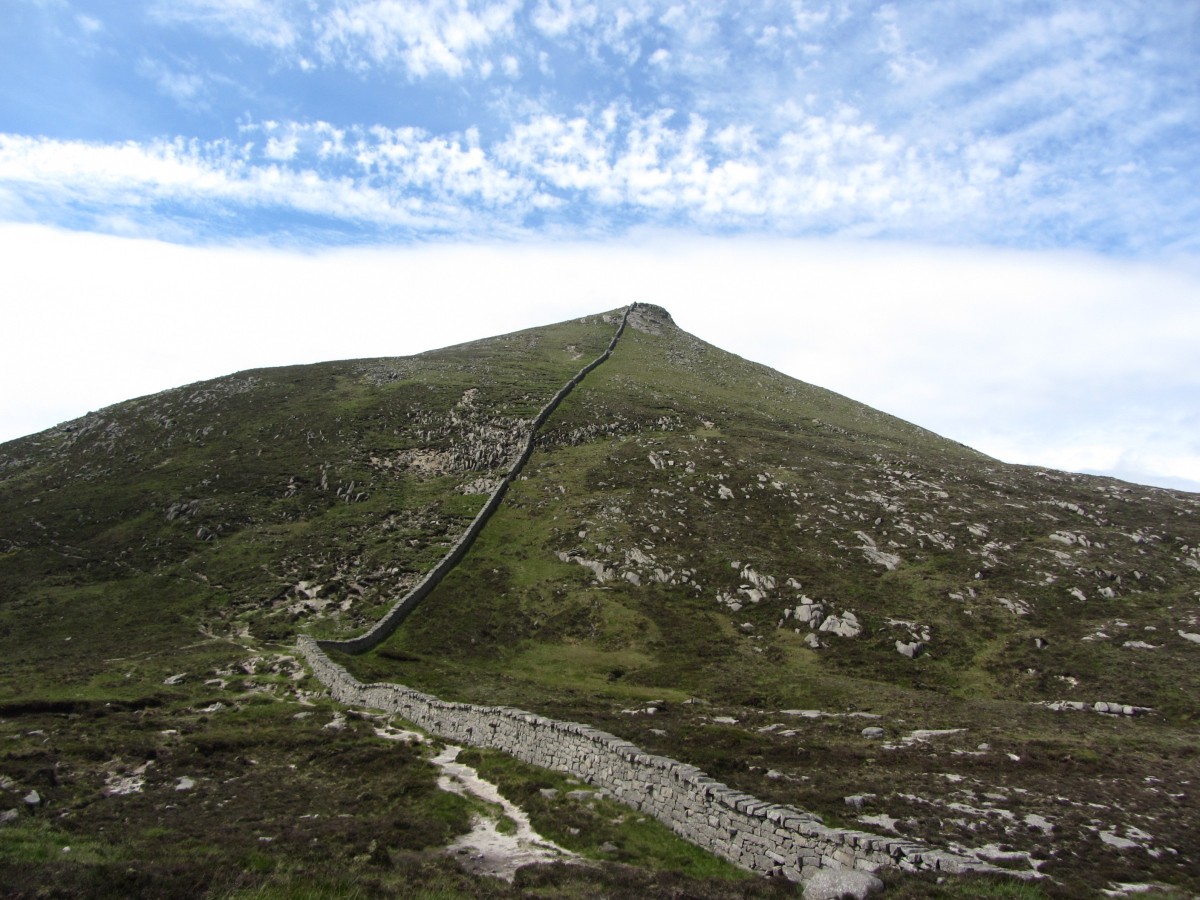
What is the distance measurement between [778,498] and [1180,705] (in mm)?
35823

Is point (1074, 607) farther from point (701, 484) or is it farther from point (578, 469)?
point (578, 469)

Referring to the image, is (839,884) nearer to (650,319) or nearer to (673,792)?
(673,792)

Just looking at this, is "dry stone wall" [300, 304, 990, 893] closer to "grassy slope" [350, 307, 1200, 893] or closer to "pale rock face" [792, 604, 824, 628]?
"grassy slope" [350, 307, 1200, 893]

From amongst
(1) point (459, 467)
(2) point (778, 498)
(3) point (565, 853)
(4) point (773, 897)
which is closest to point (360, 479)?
(1) point (459, 467)

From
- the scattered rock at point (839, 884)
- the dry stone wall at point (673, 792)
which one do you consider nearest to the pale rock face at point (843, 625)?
the dry stone wall at point (673, 792)

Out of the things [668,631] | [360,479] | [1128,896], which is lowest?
[668,631]

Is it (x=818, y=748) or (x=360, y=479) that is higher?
(x=360, y=479)

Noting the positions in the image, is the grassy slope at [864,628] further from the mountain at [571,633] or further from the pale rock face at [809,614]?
the pale rock face at [809,614]

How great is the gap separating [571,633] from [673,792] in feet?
96.0

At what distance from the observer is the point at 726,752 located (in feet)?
79.1

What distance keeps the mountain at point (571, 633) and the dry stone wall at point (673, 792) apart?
0.80 metres

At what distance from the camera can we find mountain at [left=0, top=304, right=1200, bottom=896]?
672 inches

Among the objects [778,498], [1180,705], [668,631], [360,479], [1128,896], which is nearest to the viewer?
[1128,896]

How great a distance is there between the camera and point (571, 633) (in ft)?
157
